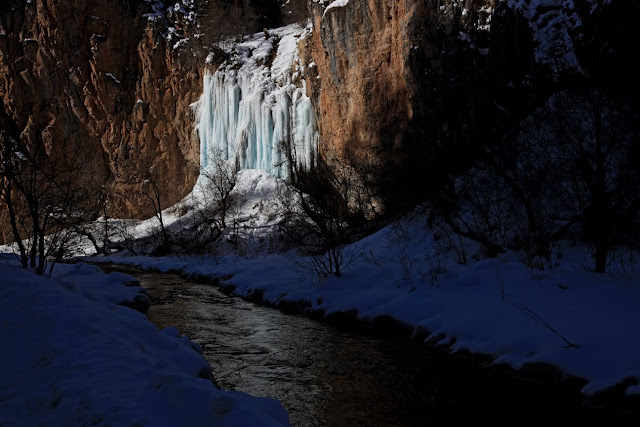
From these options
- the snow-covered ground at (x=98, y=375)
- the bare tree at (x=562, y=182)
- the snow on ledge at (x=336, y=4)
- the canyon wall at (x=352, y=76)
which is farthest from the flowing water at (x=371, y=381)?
the snow on ledge at (x=336, y=4)

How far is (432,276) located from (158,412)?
7.35 meters

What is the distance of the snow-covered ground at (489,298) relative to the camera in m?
5.48

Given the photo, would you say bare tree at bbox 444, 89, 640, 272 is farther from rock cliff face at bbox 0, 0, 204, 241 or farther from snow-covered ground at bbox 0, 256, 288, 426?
rock cliff face at bbox 0, 0, 204, 241

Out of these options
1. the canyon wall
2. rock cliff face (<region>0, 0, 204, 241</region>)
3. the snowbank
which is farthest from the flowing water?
rock cliff face (<region>0, 0, 204, 241</region>)

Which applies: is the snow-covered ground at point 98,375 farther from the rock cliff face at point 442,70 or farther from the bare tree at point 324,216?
the rock cliff face at point 442,70

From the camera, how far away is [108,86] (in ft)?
130

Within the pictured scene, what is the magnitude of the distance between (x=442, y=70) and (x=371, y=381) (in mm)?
15826

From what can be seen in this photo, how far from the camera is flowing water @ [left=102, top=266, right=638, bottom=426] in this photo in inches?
190

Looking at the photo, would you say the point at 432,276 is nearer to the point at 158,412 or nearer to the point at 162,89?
the point at 158,412

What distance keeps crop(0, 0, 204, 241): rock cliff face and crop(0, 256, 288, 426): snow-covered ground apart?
1332 inches

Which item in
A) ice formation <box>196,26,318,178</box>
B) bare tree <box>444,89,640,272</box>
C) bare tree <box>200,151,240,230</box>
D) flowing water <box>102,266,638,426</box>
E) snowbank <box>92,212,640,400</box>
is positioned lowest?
flowing water <box>102,266,638,426</box>

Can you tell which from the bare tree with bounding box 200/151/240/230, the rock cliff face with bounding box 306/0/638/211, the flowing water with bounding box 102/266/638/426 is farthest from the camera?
the bare tree with bounding box 200/151/240/230

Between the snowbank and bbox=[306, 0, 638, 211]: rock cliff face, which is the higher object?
bbox=[306, 0, 638, 211]: rock cliff face

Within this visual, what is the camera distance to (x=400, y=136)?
21078 mm
